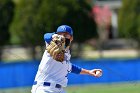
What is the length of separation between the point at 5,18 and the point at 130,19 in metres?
9.69

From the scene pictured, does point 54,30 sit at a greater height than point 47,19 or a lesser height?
lesser

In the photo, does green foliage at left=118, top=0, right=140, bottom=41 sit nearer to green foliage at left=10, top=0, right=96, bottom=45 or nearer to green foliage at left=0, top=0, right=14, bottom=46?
green foliage at left=10, top=0, right=96, bottom=45

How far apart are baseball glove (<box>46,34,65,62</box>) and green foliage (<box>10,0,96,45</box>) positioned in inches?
1053

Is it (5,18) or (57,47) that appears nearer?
(57,47)

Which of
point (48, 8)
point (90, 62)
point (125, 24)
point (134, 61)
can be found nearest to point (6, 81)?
point (90, 62)

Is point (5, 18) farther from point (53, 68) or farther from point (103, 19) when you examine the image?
point (53, 68)

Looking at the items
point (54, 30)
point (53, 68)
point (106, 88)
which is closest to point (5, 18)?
point (54, 30)

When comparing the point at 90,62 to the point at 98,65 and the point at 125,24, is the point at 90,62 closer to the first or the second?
the point at 98,65

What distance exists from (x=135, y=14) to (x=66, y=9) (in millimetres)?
6932

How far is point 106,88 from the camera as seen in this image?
21531 millimetres

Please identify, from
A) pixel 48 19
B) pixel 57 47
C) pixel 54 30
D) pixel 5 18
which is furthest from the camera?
pixel 5 18

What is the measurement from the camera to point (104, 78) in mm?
23125

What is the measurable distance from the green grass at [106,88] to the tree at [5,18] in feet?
49.7

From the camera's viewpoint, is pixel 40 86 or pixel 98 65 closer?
pixel 40 86
